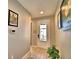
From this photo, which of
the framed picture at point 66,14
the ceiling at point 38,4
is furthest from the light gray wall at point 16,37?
the framed picture at point 66,14

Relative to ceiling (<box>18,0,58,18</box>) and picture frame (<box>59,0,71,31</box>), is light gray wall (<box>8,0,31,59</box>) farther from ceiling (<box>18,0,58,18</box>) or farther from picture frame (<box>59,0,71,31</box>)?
picture frame (<box>59,0,71,31</box>)

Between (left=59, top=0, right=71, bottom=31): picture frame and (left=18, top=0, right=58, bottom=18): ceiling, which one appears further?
(left=18, top=0, right=58, bottom=18): ceiling

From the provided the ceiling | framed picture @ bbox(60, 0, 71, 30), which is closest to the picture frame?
framed picture @ bbox(60, 0, 71, 30)

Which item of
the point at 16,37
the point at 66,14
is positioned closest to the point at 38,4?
the point at 16,37

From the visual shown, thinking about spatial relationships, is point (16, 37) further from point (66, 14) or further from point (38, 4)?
point (66, 14)

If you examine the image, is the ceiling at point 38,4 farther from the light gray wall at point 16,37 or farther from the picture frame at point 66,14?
the picture frame at point 66,14

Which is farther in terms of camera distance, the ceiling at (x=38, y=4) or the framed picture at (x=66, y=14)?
the ceiling at (x=38, y=4)

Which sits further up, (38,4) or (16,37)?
(38,4)
